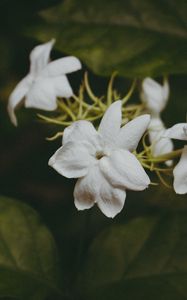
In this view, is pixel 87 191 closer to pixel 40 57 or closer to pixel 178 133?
pixel 178 133

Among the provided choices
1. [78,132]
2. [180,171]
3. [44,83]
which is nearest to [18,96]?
[44,83]

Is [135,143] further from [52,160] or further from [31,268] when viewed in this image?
[31,268]

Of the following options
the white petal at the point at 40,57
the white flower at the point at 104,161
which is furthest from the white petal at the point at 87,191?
the white petal at the point at 40,57

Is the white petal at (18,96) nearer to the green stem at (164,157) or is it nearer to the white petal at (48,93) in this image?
the white petal at (48,93)

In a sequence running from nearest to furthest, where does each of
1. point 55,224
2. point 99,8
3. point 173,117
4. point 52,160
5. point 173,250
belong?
point 52,160
point 173,250
point 99,8
point 173,117
point 55,224

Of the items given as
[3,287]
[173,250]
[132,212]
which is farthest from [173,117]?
[3,287]

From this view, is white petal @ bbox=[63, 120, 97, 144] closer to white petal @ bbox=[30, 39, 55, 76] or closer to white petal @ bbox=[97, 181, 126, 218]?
white petal @ bbox=[97, 181, 126, 218]
